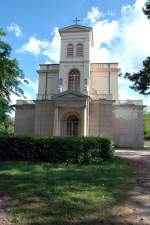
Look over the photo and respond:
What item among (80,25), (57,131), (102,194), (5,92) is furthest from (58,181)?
(80,25)

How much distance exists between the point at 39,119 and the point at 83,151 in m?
18.8

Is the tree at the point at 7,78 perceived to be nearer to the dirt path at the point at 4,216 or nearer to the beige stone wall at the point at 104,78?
the dirt path at the point at 4,216

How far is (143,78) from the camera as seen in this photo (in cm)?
1536

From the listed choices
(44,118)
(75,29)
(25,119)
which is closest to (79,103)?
(44,118)

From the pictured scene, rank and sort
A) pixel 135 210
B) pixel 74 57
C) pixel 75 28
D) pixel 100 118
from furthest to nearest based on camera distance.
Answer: pixel 75 28
pixel 74 57
pixel 100 118
pixel 135 210

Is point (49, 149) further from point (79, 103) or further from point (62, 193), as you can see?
point (79, 103)

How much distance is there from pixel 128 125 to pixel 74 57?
34.3 feet

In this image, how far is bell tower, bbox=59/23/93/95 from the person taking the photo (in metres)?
33.6

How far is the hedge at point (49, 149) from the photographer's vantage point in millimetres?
13758

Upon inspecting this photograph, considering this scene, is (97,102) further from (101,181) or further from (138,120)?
(101,181)

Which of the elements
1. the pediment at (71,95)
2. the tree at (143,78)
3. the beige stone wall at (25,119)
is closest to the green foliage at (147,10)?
the tree at (143,78)

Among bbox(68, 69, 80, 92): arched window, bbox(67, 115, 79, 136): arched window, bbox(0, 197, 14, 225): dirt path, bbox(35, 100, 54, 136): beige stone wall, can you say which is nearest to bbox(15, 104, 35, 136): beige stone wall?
bbox(35, 100, 54, 136): beige stone wall

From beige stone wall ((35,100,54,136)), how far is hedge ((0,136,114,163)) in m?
17.5

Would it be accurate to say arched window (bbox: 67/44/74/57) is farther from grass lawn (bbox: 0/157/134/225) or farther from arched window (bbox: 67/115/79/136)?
grass lawn (bbox: 0/157/134/225)
